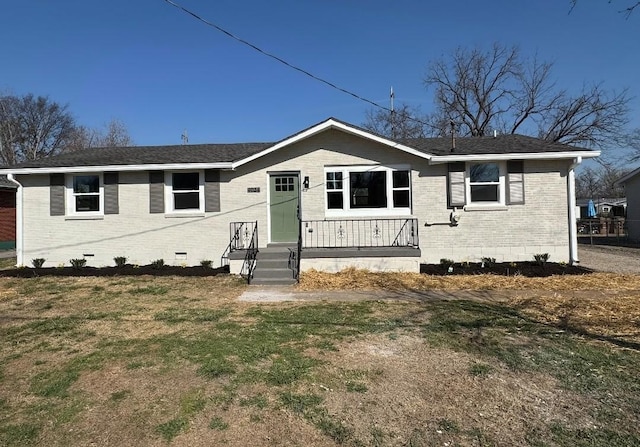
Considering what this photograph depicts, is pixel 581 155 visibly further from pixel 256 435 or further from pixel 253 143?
pixel 256 435

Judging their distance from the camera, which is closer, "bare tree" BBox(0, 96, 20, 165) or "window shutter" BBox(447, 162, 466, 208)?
"window shutter" BBox(447, 162, 466, 208)

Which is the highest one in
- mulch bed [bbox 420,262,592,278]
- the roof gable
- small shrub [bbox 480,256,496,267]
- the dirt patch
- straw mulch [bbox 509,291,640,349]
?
the roof gable

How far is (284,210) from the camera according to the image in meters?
12.6

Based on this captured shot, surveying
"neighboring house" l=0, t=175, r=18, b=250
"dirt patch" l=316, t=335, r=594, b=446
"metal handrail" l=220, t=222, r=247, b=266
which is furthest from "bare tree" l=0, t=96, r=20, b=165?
"dirt patch" l=316, t=335, r=594, b=446

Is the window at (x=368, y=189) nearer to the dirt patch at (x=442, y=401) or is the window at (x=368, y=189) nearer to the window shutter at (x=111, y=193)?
the window shutter at (x=111, y=193)

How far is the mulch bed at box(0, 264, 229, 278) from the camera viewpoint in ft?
37.4

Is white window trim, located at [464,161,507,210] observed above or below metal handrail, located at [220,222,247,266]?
above

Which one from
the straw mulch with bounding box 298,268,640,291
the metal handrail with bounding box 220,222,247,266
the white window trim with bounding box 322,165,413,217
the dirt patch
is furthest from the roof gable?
the dirt patch

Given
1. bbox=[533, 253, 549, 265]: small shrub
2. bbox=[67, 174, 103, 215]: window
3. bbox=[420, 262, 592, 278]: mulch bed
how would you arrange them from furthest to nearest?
bbox=[67, 174, 103, 215]: window
bbox=[533, 253, 549, 265]: small shrub
bbox=[420, 262, 592, 278]: mulch bed

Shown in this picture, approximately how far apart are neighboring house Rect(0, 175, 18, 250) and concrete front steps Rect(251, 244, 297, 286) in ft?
56.2

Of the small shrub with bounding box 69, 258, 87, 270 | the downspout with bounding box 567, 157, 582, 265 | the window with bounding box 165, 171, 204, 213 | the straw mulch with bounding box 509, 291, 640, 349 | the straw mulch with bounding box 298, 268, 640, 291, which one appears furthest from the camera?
the window with bounding box 165, 171, 204, 213

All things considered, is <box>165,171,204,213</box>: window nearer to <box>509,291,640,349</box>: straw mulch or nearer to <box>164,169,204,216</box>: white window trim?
<box>164,169,204,216</box>: white window trim

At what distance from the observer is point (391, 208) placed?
12.3 metres

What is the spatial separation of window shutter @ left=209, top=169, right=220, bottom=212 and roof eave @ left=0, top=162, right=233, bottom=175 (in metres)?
0.40
